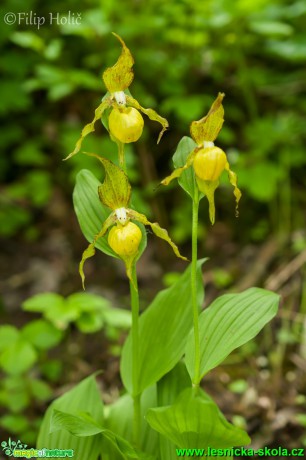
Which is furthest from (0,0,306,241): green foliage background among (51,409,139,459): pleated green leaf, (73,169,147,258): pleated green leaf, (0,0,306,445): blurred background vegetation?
(51,409,139,459): pleated green leaf

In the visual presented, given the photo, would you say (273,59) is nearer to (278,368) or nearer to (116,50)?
(116,50)

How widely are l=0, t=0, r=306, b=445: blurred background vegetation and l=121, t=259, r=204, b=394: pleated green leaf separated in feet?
2.29

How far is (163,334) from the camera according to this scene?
145 cm

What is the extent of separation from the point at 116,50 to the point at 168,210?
3.35 ft

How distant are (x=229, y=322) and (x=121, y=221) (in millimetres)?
390

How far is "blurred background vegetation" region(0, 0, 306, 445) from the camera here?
2.40m

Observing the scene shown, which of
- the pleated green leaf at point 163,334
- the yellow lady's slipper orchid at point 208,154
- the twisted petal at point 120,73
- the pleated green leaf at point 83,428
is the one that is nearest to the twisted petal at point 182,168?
the yellow lady's slipper orchid at point 208,154

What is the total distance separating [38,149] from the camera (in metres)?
3.26

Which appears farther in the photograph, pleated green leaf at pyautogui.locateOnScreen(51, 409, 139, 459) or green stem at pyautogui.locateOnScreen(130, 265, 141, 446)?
green stem at pyautogui.locateOnScreen(130, 265, 141, 446)

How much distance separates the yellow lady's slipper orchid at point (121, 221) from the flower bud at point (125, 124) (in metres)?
0.07

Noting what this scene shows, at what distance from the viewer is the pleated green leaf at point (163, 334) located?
138 cm

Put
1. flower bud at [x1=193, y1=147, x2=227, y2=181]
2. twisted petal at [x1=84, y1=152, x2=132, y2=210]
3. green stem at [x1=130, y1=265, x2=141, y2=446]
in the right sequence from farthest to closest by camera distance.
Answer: green stem at [x1=130, y1=265, x2=141, y2=446] → twisted petal at [x1=84, y1=152, x2=132, y2=210] → flower bud at [x1=193, y1=147, x2=227, y2=181]

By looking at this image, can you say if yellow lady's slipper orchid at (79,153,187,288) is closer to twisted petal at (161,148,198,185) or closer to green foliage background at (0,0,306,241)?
twisted petal at (161,148,198,185)

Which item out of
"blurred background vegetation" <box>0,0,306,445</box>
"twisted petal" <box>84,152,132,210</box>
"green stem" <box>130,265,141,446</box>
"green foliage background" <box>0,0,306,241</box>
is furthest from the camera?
"green foliage background" <box>0,0,306,241</box>
